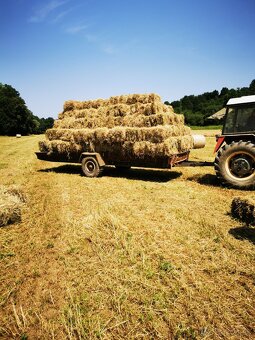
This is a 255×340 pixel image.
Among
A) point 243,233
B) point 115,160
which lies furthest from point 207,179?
point 243,233

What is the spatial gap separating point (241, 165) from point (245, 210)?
2.67 meters

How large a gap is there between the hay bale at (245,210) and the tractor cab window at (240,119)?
333 cm

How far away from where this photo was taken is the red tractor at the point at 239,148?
7.19 m

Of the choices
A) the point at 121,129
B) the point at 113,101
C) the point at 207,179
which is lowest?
the point at 207,179

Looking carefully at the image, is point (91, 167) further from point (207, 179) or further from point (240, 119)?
point (240, 119)

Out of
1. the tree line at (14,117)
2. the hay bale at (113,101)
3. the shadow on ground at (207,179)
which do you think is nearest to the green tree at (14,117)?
the tree line at (14,117)

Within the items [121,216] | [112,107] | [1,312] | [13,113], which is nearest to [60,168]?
[112,107]

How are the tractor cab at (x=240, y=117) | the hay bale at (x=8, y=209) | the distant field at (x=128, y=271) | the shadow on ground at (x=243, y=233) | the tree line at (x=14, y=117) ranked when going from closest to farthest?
the distant field at (x=128, y=271), the shadow on ground at (x=243, y=233), the hay bale at (x=8, y=209), the tractor cab at (x=240, y=117), the tree line at (x=14, y=117)

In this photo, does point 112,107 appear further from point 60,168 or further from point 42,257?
point 42,257

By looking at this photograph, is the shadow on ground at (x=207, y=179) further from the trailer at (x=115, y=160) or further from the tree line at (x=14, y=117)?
the tree line at (x=14, y=117)

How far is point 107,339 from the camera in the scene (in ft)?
8.25

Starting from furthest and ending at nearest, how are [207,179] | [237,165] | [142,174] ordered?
[142,174], [207,179], [237,165]

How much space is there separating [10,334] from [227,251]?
3.20 m

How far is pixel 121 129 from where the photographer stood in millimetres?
9234
